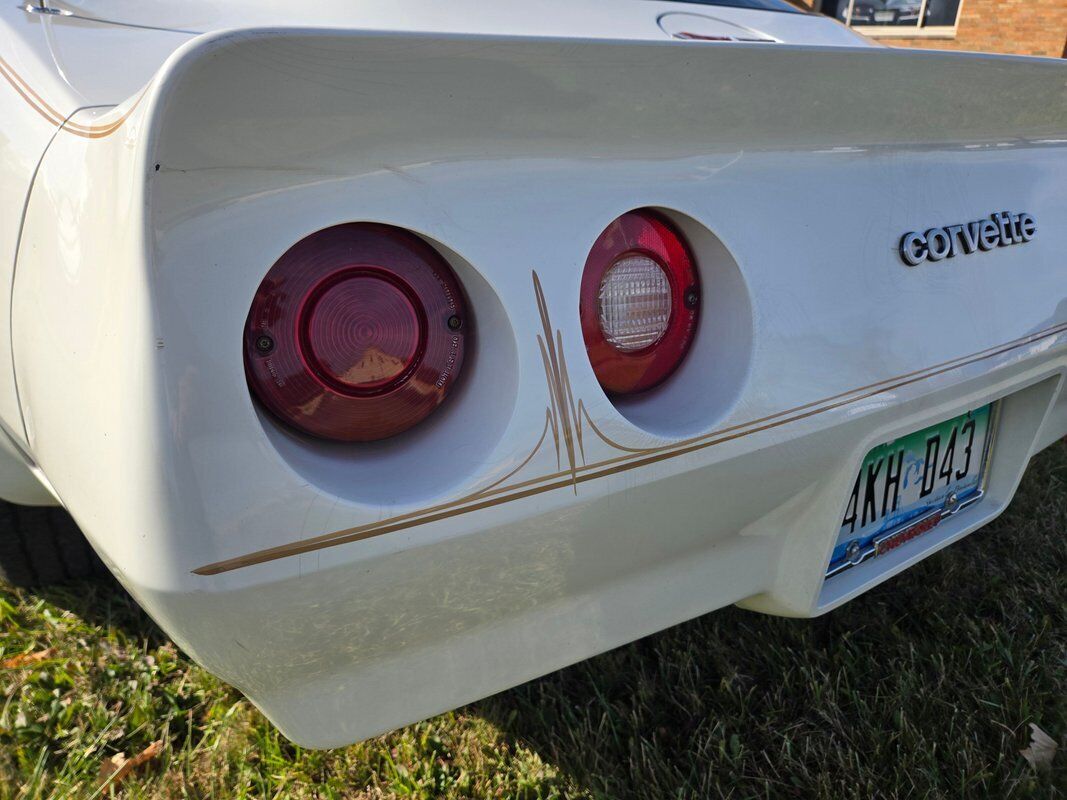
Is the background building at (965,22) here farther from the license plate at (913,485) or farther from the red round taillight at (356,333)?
the red round taillight at (356,333)

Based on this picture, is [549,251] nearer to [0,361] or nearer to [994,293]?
[0,361]

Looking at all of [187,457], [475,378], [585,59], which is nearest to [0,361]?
[187,457]

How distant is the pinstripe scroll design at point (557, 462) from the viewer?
3.27 ft

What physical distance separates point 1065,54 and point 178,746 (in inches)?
543

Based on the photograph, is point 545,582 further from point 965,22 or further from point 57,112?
point 965,22

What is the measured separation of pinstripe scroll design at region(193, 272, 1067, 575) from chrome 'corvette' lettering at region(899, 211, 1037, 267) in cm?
45

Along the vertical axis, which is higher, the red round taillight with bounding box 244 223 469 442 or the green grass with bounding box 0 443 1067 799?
the red round taillight with bounding box 244 223 469 442

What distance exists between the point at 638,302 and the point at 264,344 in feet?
1.68

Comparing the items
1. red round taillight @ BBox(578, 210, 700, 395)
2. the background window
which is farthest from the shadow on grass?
the background window

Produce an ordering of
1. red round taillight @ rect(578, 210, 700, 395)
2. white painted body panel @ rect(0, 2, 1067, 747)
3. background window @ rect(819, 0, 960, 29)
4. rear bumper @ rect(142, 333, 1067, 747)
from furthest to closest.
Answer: background window @ rect(819, 0, 960, 29) → red round taillight @ rect(578, 210, 700, 395) → rear bumper @ rect(142, 333, 1067, 747) → white painted body panel @ rect(0, 2, 1067, 747)

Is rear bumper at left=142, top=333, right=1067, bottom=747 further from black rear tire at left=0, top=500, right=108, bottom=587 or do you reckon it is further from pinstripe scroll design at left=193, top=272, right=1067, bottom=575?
black rear tire at left=0, top=500, right=108, bottom=587

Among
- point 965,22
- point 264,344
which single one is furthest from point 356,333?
point 965,22

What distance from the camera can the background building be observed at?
11.8 meters

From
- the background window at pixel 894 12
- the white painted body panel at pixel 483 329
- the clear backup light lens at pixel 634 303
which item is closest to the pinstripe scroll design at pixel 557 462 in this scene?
the white painted body panel at pixel 483 329
